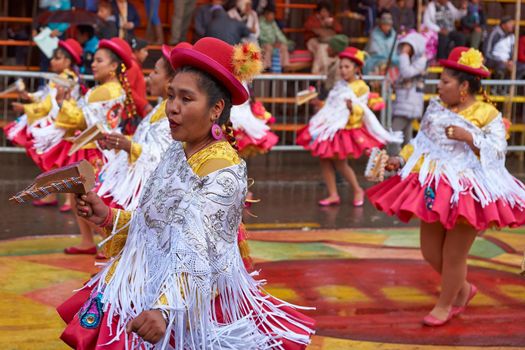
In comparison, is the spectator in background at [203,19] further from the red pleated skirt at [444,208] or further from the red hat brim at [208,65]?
the red hat brim at [208,65]

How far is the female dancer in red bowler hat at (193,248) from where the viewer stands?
3.94m

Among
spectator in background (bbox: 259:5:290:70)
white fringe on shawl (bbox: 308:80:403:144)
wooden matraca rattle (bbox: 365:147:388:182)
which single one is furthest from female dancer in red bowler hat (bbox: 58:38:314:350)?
spectator in background (bbox: 259:5:290:70)

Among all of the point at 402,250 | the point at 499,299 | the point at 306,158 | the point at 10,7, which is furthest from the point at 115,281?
the point at 10,7

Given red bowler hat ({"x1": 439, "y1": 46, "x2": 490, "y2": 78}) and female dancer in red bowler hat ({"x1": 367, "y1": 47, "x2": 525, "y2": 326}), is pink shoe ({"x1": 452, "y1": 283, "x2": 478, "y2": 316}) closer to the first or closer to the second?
female dancer in red bowler hat ({"x1": 367, "y1": 47, "x2": 525, "y2": 326})

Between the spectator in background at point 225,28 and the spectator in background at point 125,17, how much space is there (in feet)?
3.80

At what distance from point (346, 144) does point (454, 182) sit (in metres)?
5.05

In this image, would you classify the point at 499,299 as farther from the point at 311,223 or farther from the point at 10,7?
the point at 10,7

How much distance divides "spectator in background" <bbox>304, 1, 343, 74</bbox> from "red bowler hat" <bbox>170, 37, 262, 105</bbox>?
12.1m

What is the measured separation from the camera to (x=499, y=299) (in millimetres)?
7508

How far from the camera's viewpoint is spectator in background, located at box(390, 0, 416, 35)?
639 inches

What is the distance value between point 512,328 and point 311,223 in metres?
4.06

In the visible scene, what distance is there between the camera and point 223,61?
4137 millimetres

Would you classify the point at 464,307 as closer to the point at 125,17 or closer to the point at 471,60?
the point at 471,60

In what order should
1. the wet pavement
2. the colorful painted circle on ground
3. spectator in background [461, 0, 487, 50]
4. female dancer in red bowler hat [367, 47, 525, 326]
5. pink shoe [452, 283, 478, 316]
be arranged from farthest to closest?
spectator in background [461, 0, 487, 50], the wet pavement, pink shoe [452, 283, 478, 316], female dancer in red bowler hat [367, 47, 525, 326], the colorful painted circle on ground
